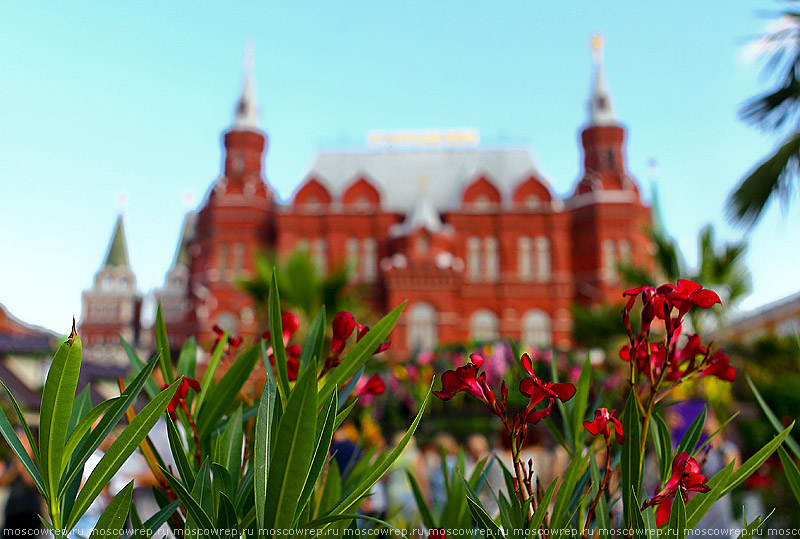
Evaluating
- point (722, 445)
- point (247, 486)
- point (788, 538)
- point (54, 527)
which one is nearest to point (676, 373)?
point (247, 486)

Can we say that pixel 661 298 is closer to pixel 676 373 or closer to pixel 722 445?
pixel 676 373

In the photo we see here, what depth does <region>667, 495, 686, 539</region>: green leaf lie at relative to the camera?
0.82 meters

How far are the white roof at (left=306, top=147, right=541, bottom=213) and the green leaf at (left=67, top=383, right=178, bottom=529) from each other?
2764 centimetres

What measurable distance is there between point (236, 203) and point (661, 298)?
27834 mm

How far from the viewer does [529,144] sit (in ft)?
101

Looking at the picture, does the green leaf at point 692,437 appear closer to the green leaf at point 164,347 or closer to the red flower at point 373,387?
the red flower at point 373,387

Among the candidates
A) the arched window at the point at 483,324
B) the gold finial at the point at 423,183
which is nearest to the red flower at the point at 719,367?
the arched window at the point at 483,324

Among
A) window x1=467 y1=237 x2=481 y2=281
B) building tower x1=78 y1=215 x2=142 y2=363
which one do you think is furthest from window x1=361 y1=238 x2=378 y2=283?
building tower x1=78 y1=215 x2=142 y2=363

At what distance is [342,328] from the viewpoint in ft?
3.66

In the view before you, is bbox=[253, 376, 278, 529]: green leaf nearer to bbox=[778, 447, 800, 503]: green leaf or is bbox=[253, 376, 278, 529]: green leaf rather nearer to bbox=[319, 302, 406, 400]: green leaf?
bbox=[319, 302, 406, 400]: green leaf

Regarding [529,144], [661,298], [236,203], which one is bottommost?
[661,298]

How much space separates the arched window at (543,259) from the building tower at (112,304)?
63.5 ft

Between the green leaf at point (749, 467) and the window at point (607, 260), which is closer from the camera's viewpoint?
the green leaf at point (749, 467)

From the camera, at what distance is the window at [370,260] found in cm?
2750
